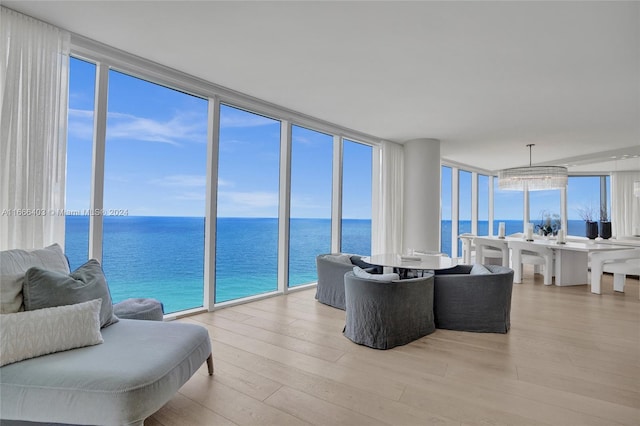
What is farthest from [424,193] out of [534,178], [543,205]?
[543,205]

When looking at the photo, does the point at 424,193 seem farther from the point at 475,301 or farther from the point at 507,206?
the point at 507,206

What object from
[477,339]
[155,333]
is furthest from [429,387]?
[155,333]

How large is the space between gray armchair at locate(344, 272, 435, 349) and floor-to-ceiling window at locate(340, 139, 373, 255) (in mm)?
2676

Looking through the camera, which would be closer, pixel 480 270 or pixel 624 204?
pixel 480 270

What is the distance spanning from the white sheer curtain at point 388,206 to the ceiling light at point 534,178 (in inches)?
77.1

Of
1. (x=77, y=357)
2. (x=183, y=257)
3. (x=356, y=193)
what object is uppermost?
(x=356, y=193)

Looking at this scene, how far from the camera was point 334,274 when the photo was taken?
4.02 meters

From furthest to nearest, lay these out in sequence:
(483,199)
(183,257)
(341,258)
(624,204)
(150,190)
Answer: (183,257) < (483,199) < (150,190) < (624,204) < (341,258)

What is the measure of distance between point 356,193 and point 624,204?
7.58m

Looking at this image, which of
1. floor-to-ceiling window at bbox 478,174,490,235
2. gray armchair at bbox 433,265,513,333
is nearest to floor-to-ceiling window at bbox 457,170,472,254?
floor-to-ceiling window at bbox 478,174,490,235

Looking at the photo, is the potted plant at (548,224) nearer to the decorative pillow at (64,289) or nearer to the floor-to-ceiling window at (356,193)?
the floor-to-ceiling window at (356,193)

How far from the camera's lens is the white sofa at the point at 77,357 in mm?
1368

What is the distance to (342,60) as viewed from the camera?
301 cm

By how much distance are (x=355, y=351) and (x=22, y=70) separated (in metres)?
3.47
